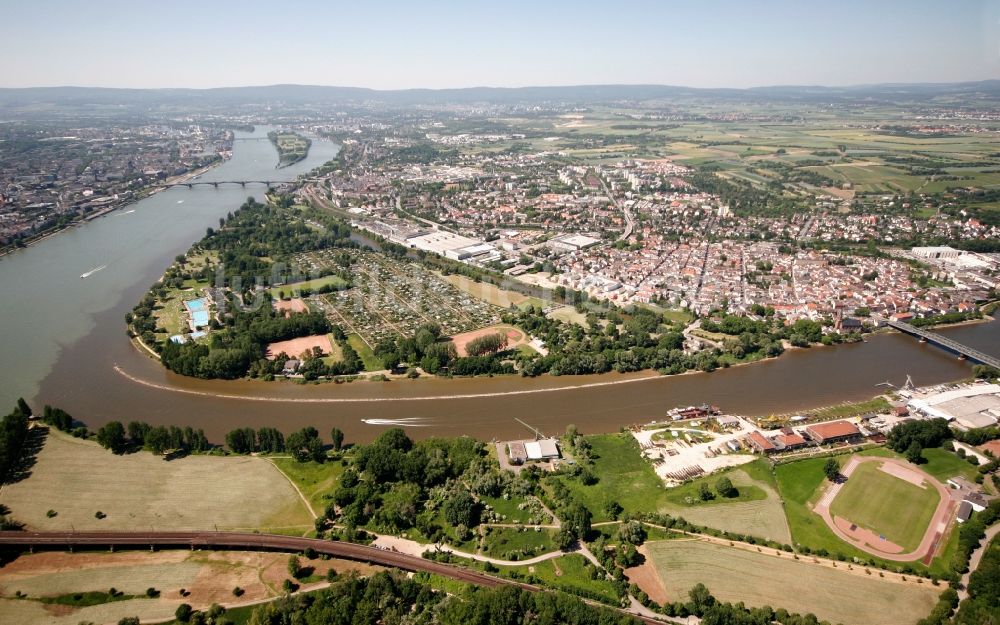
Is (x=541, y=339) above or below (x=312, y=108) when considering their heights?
below

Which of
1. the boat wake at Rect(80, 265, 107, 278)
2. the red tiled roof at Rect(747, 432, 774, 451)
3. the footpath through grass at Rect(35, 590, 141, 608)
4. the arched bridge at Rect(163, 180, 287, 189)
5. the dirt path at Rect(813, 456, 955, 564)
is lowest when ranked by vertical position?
the footpath through grass at Rect(35, 590, 141, 608)

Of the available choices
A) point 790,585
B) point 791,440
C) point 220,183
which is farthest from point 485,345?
point 220,183

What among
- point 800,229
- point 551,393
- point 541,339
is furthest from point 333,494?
point 800,229

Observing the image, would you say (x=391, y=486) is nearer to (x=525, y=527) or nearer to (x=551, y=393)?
(x=525, y=527)

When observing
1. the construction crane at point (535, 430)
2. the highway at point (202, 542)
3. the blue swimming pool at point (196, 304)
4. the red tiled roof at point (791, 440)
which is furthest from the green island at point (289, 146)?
the red tiled roof at point (791, 440)

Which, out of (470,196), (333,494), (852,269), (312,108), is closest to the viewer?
(333,494)

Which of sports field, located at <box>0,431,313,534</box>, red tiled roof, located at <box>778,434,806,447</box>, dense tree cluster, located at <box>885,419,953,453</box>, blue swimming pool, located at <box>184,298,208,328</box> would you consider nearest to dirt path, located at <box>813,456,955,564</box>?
dense tree cluster, located at <box>885,419,953,453</box>

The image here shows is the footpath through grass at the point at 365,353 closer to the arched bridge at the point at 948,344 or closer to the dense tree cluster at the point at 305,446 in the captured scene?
the dense tree cluster at the point at 305,446

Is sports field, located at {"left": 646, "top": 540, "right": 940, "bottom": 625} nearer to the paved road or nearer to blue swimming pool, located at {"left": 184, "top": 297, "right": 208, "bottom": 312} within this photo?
blue swimming pool, located at {"left": 184, "top": 297, "right": 208, "bottom": 312}
